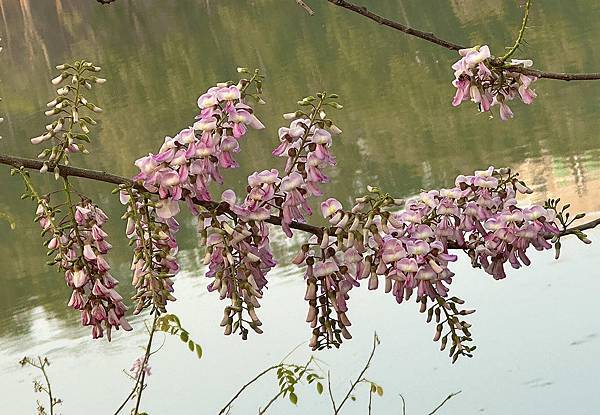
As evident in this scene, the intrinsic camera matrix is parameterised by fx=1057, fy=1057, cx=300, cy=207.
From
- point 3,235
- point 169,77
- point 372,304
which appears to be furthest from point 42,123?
point 372,304

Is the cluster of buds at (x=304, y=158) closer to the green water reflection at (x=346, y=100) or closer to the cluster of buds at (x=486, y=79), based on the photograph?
the cluster of buds at (x=486, y=79)

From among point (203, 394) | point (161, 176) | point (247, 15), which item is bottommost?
point (203, 394)

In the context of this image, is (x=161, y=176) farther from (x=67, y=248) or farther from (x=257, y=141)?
(x=257, y=141)

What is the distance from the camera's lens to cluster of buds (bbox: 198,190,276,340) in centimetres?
99

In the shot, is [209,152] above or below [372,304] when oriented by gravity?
above

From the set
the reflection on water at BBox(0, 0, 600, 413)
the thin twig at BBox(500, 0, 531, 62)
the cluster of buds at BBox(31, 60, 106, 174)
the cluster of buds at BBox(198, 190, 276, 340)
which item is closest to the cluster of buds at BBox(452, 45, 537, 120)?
the thin twig at BBox(500, 0, 531, 62)

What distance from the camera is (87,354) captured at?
5238mm

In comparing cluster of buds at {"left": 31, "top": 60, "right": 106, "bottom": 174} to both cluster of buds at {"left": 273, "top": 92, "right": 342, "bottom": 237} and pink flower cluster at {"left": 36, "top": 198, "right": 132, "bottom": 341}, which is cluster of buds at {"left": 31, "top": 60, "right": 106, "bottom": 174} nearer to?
pink flower cluster at {"left": 36, "top": 198, "right": 132, "bottom": 341}

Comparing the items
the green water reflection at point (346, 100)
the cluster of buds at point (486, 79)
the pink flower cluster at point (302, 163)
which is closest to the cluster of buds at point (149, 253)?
the pink flower cluster at point (302, 163)

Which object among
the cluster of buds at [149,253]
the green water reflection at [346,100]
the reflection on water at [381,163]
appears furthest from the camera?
the green water reflection at [346,100]

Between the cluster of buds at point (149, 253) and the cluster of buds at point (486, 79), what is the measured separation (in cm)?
33

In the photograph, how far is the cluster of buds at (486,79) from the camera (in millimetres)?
1068

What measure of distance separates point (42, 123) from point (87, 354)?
35.9 ft

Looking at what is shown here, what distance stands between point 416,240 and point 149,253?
0.29m
